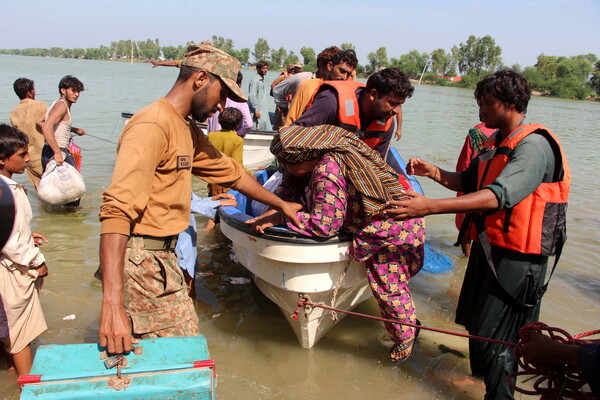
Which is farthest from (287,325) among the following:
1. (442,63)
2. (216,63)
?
(442,63)

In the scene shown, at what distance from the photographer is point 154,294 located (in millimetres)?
2344

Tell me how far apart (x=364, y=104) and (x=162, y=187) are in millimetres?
1704

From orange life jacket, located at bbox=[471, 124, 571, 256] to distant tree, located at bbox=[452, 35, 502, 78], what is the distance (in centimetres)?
9872

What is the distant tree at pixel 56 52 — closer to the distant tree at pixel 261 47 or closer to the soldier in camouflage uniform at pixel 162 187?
the distant tree at pixel 261 47

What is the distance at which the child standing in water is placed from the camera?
2766 millimetres

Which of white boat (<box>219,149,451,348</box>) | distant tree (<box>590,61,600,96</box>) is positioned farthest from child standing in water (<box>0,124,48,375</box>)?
distant tree (<box>590,61,600,96</box>)

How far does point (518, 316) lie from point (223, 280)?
125 inches

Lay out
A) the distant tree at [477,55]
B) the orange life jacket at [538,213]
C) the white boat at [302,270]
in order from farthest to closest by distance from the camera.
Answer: the distant tree at [477,55]
the white boat at [302,270]
the orange life jacket at [538,213]

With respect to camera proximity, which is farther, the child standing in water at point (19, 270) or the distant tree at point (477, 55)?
the distant tree at point (477, 55)

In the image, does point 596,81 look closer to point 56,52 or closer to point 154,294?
point 154,294

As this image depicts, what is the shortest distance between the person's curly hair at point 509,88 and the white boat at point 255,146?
729cm

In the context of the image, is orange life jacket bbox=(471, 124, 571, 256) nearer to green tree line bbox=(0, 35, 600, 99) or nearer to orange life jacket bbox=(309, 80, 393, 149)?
orange life jacket bbox=(309, 80, 393, 149)

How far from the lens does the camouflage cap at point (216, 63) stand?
89.6 inches

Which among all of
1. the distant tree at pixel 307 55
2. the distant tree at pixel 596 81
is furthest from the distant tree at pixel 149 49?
the distant tree at pixel 596 81
